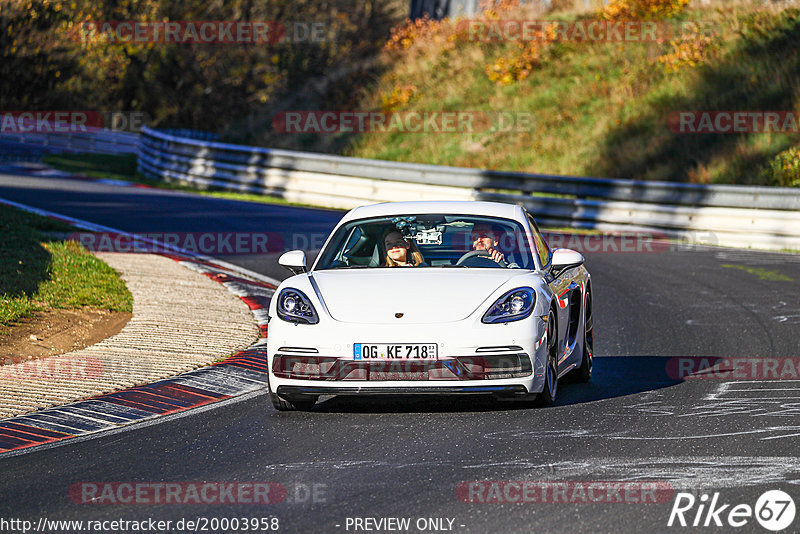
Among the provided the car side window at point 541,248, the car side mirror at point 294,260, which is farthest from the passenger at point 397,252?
the car side window at point 541,248

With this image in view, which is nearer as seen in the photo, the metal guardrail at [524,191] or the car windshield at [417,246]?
the car windshield at [417,246]

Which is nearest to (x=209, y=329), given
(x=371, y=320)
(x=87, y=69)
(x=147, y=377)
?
(x=147, y=377)

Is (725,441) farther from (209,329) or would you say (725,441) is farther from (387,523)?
(209,329)

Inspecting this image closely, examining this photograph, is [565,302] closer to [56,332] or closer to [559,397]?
[559,397]

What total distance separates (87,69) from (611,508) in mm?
38670

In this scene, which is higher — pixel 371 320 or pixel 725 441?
pixel 371 320

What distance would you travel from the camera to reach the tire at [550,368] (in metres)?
7.98

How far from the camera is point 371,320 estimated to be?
7.70 metres

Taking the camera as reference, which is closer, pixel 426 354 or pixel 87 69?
pixel 426 354

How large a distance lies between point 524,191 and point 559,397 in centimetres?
1475

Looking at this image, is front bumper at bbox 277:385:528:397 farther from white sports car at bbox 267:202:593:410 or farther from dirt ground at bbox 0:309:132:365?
dirt ground at bbox 0:309:132:365

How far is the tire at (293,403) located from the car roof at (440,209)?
5.39 ft

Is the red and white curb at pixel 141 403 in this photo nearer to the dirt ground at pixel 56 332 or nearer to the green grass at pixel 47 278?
the dirt ground at pixel 56 332

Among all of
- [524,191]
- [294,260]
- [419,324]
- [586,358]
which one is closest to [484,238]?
[586,358]
